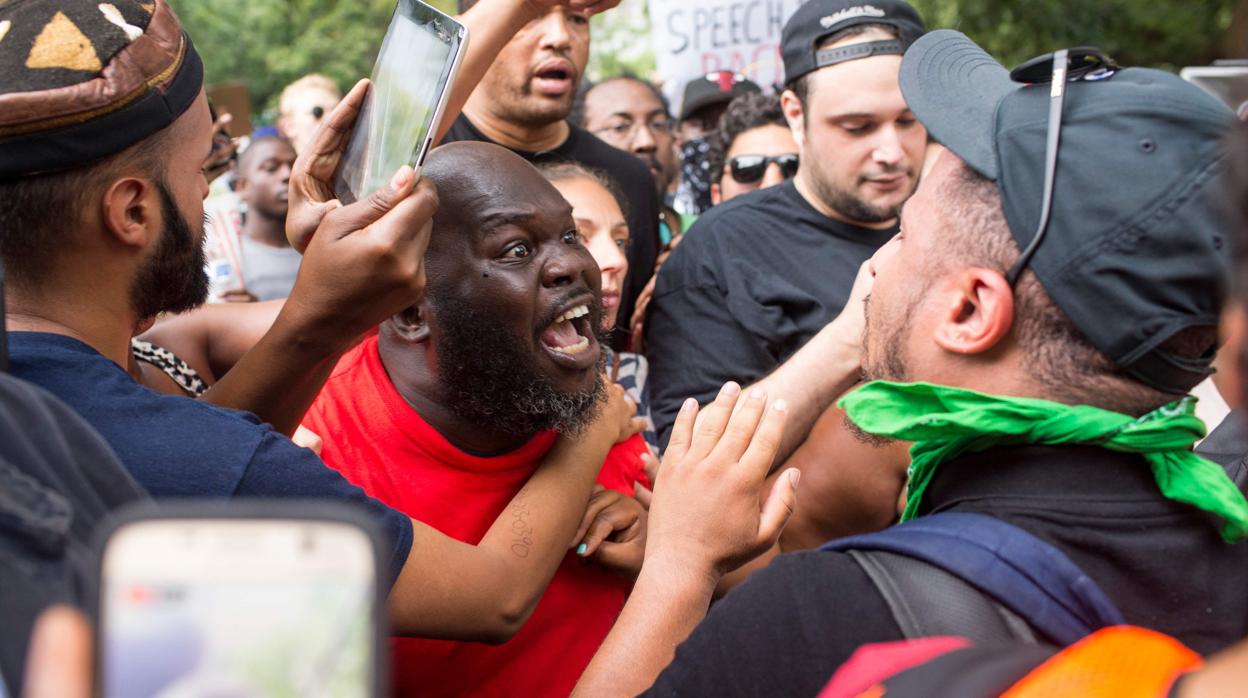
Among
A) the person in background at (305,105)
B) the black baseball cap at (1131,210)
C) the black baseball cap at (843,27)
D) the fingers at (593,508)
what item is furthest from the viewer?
the person in background at (305,105)

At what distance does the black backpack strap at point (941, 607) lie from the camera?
1.39 m

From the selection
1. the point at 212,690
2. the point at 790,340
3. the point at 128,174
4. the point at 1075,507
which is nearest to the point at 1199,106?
the point at 1075,507

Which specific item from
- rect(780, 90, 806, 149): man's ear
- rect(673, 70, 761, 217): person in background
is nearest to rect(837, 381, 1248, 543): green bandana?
rect(780, 90, 806, 149): man's ear

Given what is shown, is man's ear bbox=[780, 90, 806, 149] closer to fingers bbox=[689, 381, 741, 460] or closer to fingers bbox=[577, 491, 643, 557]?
fingers bbox=[577, 491, 643, 557]

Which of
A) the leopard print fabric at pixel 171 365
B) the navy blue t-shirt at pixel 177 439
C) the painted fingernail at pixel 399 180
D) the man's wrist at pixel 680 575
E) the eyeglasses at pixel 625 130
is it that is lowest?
the eyeglasses at pixel 625 130

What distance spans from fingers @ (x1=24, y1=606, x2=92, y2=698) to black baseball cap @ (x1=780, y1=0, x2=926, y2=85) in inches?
142

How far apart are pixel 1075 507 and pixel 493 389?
4.68 ft

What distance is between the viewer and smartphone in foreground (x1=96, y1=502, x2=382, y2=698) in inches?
29.4

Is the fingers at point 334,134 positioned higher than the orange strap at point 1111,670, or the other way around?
the orange strap at point 1111,670

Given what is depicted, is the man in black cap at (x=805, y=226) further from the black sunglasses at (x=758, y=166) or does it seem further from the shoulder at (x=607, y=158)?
the black sunglasses at (x=758, y=166)

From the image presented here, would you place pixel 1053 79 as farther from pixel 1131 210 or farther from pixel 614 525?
pixel 614 525

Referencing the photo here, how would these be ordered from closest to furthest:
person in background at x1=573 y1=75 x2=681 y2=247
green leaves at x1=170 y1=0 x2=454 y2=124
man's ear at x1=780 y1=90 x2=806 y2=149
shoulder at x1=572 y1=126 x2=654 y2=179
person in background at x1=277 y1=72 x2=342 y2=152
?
man's ear at x1=780 y1=90 x2=806 y2=149 < shoulder at x1=572 y1=126 x2=654 y2=179 < person in background at x1=573 y1=75 x2=681 y2=247 < person in background at x1=277 y1=72 x2=342 y2=152 < green leaves at x1=170 y1=0 x2=454 y2=124

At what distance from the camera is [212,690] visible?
2.43 ft

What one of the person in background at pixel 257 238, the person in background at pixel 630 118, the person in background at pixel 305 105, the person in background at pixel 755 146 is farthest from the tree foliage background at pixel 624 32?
the person in background at pixel 257 238
